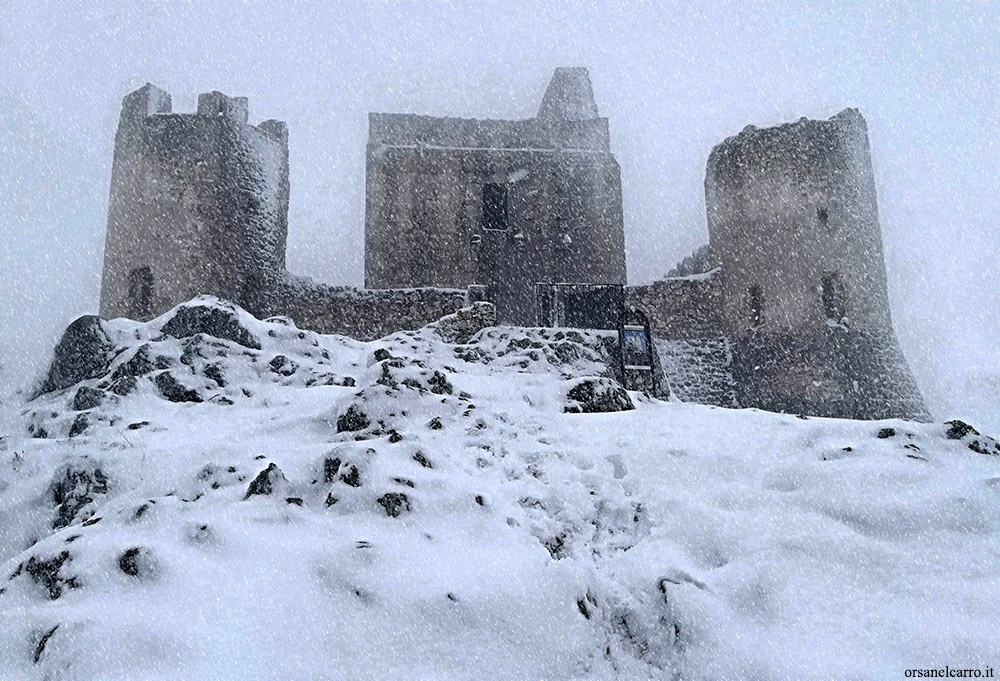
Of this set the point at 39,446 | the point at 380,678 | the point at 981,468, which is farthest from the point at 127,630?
the point at 981,468

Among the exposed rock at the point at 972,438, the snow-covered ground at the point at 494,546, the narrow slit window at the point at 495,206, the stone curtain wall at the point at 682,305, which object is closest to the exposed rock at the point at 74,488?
the snow-covered ground at the point at 494,546

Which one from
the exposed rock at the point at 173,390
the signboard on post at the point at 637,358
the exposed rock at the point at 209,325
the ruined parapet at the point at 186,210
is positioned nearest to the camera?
the exposed rock at the point at 173,390

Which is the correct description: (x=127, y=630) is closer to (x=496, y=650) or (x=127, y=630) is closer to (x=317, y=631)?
(x=317, y=631)

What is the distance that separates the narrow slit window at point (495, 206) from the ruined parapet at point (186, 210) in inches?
211

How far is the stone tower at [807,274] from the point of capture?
1466 cm

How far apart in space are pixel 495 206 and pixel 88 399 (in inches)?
551

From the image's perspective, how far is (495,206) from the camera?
66.1 ft

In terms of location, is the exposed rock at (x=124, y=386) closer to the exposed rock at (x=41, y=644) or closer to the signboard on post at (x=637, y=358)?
the exposed rock at (x=41, y=644)

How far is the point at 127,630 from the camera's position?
3.15 metres

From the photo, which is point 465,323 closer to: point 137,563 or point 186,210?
point 186,210

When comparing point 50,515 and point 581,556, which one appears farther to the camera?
point 50,515

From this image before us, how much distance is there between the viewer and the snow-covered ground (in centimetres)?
325

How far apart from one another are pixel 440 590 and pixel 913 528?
2469 millimetres

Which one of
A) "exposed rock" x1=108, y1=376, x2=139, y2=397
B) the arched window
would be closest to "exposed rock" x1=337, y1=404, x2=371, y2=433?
"exposed rock" x1=108, y1=376, x2=139, y2=397
